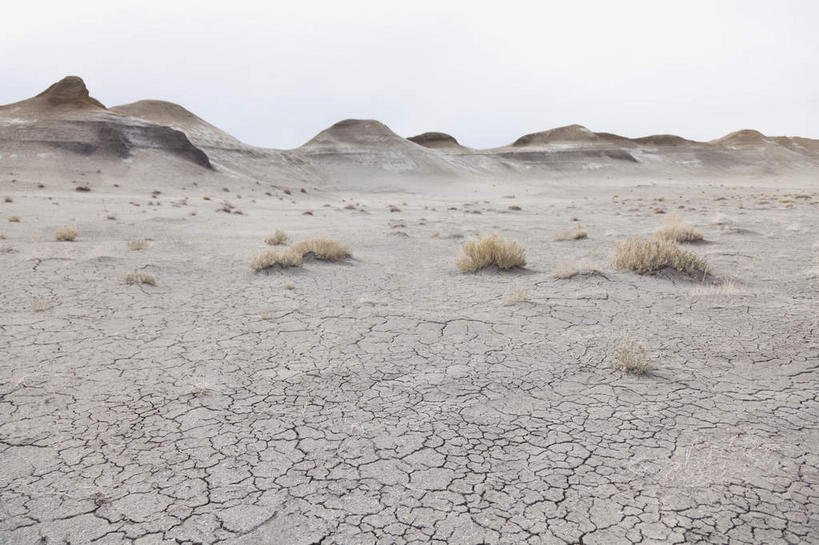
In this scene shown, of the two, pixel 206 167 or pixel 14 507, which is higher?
pixel 206 167

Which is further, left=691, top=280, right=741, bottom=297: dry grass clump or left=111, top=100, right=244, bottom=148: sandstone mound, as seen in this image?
left=111, top=100, right=244, bottom=148: sandstone mound

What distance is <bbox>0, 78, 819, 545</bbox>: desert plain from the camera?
→ 271 centimetres

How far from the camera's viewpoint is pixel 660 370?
4609mm

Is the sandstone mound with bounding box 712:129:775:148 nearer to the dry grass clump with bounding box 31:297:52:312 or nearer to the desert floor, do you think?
the desert floor

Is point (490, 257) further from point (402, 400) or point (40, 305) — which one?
point (40, 305)

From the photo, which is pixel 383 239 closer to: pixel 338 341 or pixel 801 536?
pixel 338 341

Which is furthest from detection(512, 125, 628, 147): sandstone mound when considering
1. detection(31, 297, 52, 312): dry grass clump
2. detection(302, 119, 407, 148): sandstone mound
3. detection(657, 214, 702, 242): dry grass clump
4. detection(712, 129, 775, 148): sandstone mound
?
detection(31, 297, 52, 312): dry grass clump

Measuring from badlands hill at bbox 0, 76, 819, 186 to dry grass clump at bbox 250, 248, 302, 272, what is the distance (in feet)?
105

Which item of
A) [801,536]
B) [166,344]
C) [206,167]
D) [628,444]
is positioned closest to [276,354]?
[166,344]

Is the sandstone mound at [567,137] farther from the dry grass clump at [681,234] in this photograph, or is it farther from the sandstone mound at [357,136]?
the dry grass clump at [681,234]

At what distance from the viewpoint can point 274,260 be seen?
901 centimetres

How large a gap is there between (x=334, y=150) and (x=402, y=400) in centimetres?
6170

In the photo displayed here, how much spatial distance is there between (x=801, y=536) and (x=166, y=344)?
525 centimetres

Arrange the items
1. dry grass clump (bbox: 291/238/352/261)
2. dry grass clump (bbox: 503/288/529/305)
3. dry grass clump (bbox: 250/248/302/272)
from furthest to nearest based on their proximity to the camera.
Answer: dry grass clump (bbox: 291/238/352/261), dry grass clump (bbox: 250/248/302/272), dry grass clump (bbox: 503/288/529/305)
